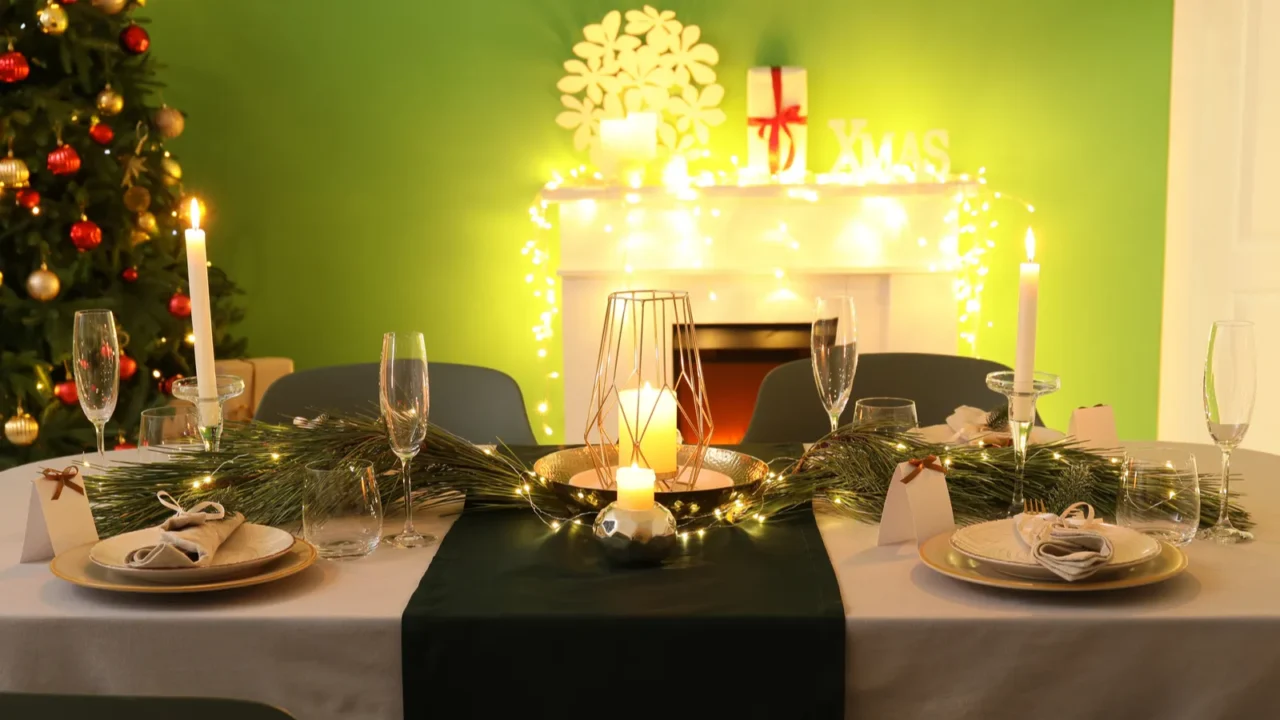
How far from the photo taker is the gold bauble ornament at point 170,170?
3.34 m

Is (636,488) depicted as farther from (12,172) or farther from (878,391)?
(12,172)

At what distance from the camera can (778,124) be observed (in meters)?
3.48

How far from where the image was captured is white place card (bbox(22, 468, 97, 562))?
123 centimetres

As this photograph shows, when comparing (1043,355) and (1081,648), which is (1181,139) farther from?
(1081,648)

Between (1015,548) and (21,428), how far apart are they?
267 cm

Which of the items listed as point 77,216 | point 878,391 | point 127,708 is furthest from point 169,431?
point 77,216

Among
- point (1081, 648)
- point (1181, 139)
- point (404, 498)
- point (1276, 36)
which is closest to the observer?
point (1081, 648)

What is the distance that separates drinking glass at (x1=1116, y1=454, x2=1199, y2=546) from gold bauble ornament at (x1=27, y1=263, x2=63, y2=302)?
8.81ft

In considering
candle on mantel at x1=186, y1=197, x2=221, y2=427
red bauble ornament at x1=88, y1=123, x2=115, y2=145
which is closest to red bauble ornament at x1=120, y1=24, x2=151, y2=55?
red bauble ornament at x1=88, y1=123, x2=115, y2=145

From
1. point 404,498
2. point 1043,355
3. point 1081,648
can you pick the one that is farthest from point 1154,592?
point 1043,355

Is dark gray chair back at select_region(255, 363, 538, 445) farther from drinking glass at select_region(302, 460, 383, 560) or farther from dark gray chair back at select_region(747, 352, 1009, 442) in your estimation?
drinking glass at select_region(302, 460, 383, 560)

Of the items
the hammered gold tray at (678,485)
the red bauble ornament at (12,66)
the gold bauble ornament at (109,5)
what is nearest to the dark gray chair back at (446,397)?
the hammered gold tray at (678,485)

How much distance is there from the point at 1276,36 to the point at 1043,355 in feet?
3.56

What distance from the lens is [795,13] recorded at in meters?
3.55
